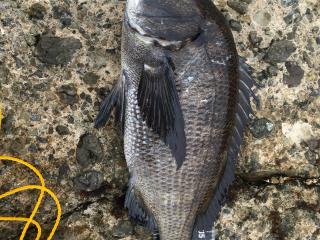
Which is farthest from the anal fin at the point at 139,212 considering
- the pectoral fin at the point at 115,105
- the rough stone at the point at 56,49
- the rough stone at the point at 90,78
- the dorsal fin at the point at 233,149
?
the rough stone at the point at 56,49

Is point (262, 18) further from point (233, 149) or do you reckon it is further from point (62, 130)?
point (62, 130)

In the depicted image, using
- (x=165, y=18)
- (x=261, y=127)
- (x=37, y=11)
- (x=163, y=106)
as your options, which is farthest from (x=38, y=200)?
(x=261, y=127)

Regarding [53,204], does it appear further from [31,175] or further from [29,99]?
[29,99]

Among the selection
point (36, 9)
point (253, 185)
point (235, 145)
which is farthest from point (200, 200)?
point (36, 9)

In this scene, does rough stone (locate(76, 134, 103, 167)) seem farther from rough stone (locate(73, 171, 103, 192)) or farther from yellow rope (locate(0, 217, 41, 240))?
yellow rope (locate(0, 217, 41, 240))

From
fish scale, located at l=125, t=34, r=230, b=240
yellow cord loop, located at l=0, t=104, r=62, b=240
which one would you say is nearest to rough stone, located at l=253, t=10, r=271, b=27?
fish scale, located at l=125, t=34, r=230, b=240

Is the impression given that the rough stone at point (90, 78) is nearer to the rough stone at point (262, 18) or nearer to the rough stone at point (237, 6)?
the rough stone at point (237, 6)
